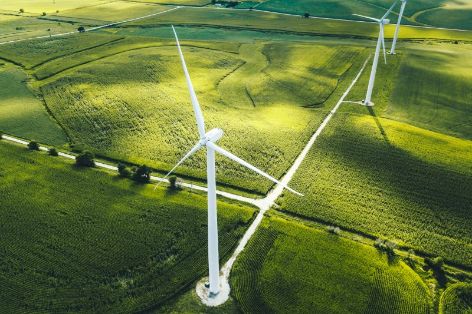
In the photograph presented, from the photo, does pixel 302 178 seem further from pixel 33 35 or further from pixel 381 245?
pixel 33 35

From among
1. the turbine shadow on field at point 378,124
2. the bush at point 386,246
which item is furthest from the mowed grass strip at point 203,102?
the bush at point 386,246

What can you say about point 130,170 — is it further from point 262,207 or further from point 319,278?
point 319,278

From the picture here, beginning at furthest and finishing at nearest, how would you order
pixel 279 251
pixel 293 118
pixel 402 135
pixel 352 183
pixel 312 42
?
pixel 312 42 → pixel 293 118 → pixel 402 135 → pixel 352 183 → pixel 279 251

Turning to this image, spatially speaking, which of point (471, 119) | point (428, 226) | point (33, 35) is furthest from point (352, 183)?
point (33, 35)

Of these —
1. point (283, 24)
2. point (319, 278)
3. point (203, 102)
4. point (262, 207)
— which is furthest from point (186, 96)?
point (283, 24)

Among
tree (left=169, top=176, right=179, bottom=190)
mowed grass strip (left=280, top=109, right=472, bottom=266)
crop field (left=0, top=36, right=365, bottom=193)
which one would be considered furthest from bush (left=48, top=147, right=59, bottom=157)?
mowed grass strip (left=280, top=109, right=472, bottom=266)

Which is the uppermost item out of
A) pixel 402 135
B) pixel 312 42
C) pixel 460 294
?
pixel 312 42
